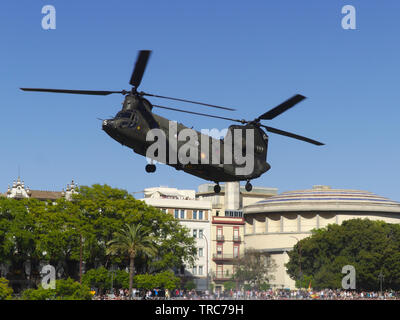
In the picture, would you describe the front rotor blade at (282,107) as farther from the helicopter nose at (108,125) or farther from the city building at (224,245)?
the city building at (224,245)

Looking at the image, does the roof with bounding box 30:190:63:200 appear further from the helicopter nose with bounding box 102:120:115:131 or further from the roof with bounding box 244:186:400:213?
the helicopter nose with bounding box 102:120:115:131

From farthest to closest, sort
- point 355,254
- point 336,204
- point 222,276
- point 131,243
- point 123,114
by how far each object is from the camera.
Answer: point 336,204 < point 222,276 < point 355,254 < point 131,243 < point 123,114

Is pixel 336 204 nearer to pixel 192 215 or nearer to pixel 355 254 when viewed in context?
pixel 192 215

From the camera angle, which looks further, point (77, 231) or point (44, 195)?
point (44, 195)

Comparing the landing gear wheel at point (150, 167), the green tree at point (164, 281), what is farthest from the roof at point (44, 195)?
the landing gear wheel at point (150, 167)

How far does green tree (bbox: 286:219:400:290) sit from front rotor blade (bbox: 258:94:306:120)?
3612 inches

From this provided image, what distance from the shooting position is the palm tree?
112 m

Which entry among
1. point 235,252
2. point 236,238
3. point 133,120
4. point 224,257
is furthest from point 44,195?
point 133,120

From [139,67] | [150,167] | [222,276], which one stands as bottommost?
[222,276]

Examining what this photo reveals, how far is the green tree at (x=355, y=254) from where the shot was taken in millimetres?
133000

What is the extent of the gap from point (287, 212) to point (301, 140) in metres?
157

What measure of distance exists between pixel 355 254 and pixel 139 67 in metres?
108

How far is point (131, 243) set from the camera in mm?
113375
